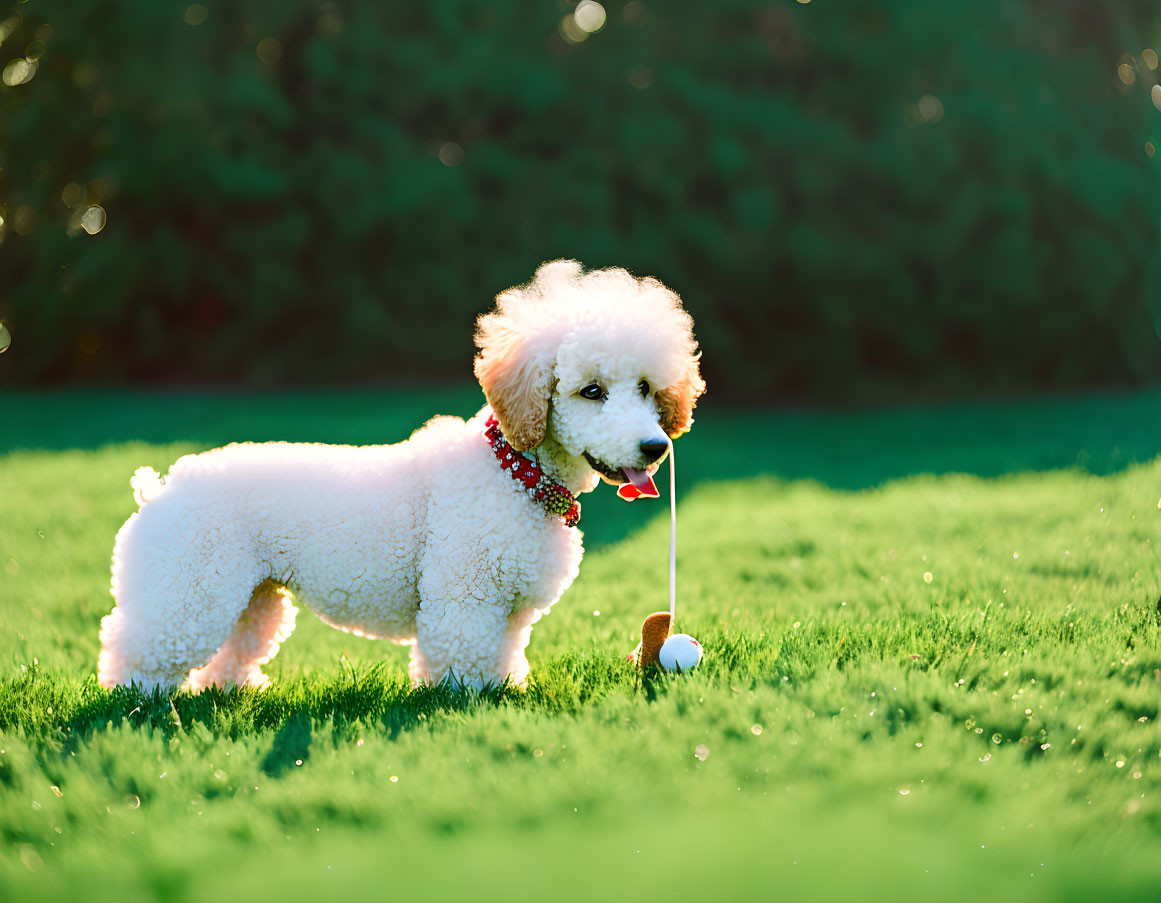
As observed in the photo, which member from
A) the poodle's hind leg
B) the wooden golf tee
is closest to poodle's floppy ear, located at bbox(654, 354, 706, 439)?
the wooden golf tee

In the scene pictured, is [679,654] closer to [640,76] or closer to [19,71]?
[640,76]

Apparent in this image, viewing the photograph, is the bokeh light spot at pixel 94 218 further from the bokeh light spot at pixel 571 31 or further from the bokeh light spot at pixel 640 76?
the bokeh light spot at pixel 640 76

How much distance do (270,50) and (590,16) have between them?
157 inches

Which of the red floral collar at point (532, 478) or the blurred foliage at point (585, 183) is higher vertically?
the blurred foliage at point (585, 183)

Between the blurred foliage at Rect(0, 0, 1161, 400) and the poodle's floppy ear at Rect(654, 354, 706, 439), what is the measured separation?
318 inches

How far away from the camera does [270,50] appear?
1200 centimetres

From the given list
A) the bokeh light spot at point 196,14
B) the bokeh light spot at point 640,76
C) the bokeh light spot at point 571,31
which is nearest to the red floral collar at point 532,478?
the bokeh light spot at point 640,76

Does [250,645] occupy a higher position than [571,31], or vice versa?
[571,31]

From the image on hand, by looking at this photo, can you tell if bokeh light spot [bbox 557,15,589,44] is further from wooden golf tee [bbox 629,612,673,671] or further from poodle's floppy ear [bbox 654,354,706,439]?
wooden golf tee [bbox 629,612,673,671]

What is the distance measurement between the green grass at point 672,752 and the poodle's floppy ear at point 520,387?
0.83 metres

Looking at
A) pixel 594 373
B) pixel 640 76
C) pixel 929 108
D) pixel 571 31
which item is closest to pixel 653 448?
pixel 594 373

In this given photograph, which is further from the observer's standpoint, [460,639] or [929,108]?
[929,108]

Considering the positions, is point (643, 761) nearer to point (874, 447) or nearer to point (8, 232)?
point (874, 447)

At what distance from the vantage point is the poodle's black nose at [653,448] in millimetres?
2725
